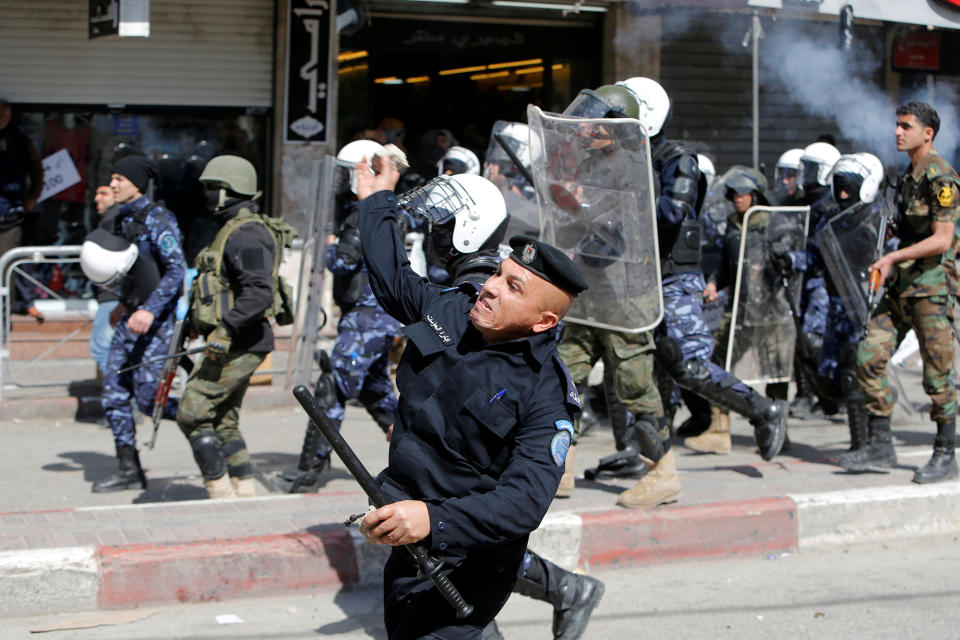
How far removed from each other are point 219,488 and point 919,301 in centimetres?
349

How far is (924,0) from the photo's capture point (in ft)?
35.5

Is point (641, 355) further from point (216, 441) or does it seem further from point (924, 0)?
point (924, 0)

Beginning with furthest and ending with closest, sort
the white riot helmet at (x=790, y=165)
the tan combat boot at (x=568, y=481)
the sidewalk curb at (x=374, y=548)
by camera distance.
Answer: the white riot helmet at (x=790, y=165) → the tan combat boot at (x=568, y=481) → the sidewalk curb at (x=374, y=548)

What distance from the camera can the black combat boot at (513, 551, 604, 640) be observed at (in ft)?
12.7

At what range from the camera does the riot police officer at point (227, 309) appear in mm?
5336

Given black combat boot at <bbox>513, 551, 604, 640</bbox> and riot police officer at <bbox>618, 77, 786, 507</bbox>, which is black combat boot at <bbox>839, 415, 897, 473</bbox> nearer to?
riot police officer at <bbox>618, 77, 786, 507</bbox>

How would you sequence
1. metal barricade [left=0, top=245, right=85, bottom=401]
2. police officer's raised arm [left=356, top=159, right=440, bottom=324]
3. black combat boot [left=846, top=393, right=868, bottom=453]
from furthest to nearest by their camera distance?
metal barricade [left=0, top=245, right=85, bottom=401] → black combat boot [left=846, top=393, right=868, bottom=453] → police officer's raised arm [left=356, top=159, right=440, bottom=324]

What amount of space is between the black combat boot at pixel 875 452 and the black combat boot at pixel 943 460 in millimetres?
208

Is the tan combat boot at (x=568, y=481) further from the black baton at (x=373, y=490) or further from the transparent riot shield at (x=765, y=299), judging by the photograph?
the black baton at (x=373, y=490)

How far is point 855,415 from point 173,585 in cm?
388

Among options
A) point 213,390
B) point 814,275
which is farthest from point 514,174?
point 814,275

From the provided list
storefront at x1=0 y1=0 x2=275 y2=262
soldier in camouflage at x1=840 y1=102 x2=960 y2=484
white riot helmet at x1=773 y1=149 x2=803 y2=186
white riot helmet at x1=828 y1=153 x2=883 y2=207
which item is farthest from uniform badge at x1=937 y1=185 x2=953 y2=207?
storefront at x1=0 y1=0 x2=275 y2=262

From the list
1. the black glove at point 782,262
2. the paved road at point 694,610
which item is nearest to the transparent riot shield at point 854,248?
the black glove at point 782,262

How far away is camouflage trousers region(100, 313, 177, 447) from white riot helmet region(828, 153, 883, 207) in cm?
368
